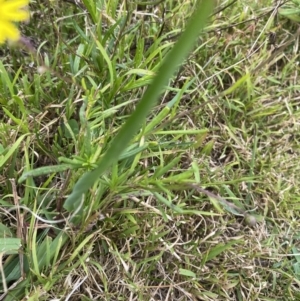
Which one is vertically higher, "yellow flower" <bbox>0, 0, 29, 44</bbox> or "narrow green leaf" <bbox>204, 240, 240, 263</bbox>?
"yellow flower" <bbox>0, 0, 29, 44</bbox>

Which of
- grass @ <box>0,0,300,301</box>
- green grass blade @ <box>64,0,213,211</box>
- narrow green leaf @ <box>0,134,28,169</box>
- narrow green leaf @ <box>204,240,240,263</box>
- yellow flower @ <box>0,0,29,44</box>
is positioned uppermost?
yellow flower @ <box>0,0,29,44</box>

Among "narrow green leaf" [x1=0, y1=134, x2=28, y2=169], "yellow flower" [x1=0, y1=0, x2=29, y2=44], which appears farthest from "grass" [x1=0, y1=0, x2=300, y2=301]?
"yellow flower" [x1=0, y1=0, x2=29, y2=44]

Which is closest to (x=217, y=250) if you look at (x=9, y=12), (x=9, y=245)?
(x=9, y=245)

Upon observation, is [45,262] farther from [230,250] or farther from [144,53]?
[144,53]

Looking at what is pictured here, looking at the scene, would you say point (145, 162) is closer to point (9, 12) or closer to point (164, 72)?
point (9, 12)

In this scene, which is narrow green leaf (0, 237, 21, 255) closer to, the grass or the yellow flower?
the grass

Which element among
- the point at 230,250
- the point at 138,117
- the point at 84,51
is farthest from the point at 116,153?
the point at 230,250

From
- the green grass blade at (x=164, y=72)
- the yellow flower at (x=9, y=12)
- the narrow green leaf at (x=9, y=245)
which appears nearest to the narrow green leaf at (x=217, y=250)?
the narrow green leaf at (x=9, y=245)

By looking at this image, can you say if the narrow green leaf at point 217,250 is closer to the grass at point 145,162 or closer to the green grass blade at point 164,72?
the grass at point 145,162
